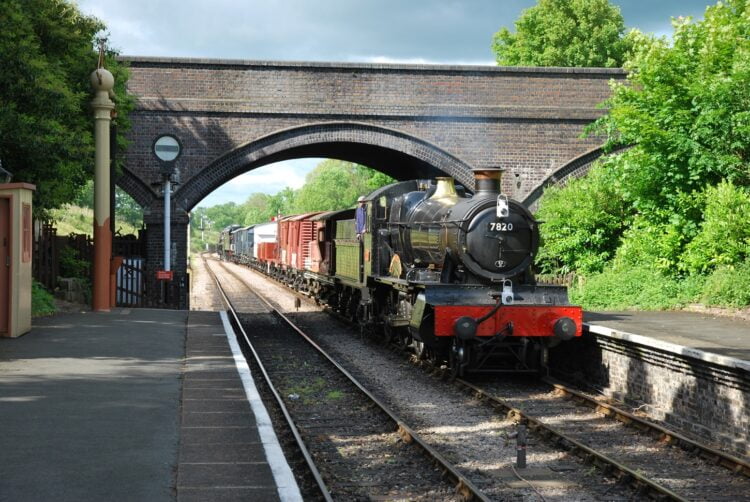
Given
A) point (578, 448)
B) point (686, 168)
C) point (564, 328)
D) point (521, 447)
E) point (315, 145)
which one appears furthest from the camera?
point (315, 145)

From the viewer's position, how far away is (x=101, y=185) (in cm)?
1836

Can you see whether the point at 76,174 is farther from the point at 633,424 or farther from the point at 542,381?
the point at 633,424

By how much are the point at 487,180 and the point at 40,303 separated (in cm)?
913

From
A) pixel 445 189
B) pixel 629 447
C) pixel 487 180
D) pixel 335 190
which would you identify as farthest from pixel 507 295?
pixel 335 190

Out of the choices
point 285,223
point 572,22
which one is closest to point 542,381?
point 285,223

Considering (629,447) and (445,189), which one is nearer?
(629,447)

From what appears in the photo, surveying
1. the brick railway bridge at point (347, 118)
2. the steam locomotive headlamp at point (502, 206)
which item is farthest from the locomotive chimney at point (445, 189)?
the brick railway bridge at point (347, 118)

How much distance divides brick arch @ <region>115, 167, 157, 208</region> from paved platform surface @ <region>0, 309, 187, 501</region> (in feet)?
37.4

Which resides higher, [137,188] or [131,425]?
[137,188]

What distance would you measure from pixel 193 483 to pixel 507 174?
21.6 metres

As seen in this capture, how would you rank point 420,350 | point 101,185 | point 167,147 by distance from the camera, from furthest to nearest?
1. point 167,147
2. point 101,185
3. point 420,350

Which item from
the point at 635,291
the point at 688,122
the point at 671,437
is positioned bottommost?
the point at 671,437

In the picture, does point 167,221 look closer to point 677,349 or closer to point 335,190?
point 677,349

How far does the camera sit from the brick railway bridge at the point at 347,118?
25.1m
